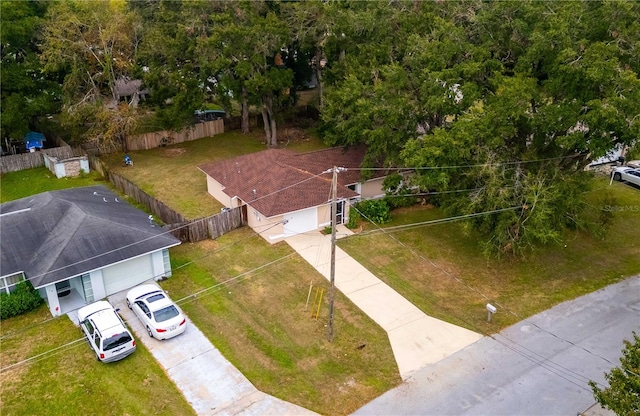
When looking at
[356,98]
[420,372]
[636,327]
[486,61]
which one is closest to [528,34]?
[486,61]

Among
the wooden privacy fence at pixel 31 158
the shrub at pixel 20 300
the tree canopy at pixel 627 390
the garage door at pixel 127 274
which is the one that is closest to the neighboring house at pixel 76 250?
the garage door at pixel 127 274

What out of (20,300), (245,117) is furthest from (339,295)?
(245,117)

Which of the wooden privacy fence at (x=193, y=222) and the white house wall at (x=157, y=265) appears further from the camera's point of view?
the wooden privacy fence at (x=193, y=222)

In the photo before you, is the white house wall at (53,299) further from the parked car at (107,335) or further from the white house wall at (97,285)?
the parked car at (107,335)

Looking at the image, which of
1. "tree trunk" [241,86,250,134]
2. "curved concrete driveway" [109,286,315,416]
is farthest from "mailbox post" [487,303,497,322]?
"tree trunk" [241,86,250,134]

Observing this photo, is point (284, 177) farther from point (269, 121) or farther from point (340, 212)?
point (269, 121)

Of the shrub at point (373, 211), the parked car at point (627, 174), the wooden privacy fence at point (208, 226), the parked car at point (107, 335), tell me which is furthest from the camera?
the parked car at point (627, 174)
